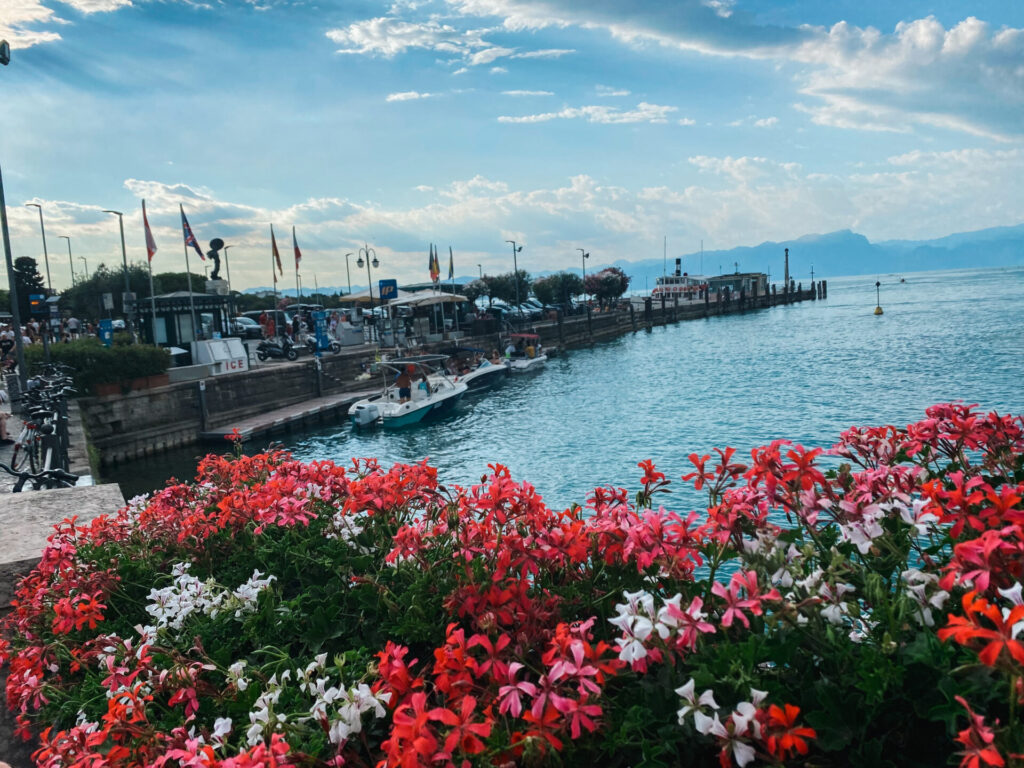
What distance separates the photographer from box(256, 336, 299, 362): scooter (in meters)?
34.1

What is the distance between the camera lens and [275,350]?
34.4m

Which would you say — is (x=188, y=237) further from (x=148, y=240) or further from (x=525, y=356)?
(x=525, y=356)

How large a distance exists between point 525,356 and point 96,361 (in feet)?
82.5

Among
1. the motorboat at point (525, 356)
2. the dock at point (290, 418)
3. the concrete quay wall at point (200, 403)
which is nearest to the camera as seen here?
the concrete quay wall at point (200, 403)

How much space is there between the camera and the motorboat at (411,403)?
25750mm

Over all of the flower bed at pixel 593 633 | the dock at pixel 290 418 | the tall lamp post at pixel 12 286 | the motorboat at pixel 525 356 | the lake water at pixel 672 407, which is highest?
the tall lamp post at pixel 12 286

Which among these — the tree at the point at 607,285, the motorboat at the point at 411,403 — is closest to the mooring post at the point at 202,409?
the motorboat at the point at 411,403

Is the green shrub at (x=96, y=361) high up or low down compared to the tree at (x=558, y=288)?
down

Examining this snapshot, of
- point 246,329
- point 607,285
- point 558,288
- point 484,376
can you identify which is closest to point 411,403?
point 484,376

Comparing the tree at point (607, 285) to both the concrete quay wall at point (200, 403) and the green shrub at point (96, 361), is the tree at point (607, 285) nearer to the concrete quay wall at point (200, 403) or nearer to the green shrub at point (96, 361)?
the concrete quay wall at point (200, 403)

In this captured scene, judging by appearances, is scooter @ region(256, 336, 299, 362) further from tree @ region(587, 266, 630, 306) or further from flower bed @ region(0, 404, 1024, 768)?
tree @ region(587, 266, 630, 306)

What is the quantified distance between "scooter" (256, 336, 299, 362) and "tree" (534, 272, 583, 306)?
4631cm

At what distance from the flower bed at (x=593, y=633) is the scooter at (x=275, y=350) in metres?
32.2

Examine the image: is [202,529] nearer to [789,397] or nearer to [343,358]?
[789,397]
